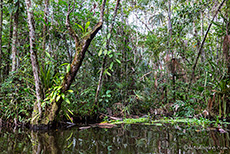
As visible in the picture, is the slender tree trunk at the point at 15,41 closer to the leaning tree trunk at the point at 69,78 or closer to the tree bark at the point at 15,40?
the tree bark at the point at 15,40

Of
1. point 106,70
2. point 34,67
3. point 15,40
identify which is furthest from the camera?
point 15,40

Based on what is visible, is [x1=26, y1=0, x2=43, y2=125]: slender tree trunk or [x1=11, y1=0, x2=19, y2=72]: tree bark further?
[x1=11, y1=0, x2=19, y2=72]: tree bark

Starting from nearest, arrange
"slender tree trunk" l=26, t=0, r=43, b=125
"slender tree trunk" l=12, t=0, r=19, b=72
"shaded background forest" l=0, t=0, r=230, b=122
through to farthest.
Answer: "slender tree trunk" l=26, t=0, r=43, b=125 < "shaded background forest" l=0, t=0, r=230, b=122 < "slender tree trunk" l=12, t=0, r=19, b=72

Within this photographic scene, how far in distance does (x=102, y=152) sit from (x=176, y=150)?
0.67 metres

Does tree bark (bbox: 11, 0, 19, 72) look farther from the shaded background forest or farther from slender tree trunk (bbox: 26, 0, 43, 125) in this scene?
slender tree trunk (bbox: 26, 0, 43, 125)

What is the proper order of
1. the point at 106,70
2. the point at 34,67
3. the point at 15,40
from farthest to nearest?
1. the point at 15,40
2. the point at 106,70
3. the point at 34,67

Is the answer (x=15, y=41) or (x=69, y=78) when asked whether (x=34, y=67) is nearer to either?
(x=69, y=78)

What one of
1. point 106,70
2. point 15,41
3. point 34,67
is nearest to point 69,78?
point 34,67

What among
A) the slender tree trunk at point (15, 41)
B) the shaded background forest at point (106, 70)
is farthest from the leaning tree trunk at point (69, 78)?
the slender tree trunk at point (15, 41)

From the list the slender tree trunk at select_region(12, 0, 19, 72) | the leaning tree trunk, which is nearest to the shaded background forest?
the slender tree trunk at select_region(12, 0, 19, 72)

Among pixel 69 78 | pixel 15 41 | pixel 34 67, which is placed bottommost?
pixel 69 78

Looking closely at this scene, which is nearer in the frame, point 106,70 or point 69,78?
point 69,78

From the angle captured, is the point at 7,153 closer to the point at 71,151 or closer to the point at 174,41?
the point at 71,151

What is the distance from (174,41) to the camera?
18.7 ft
